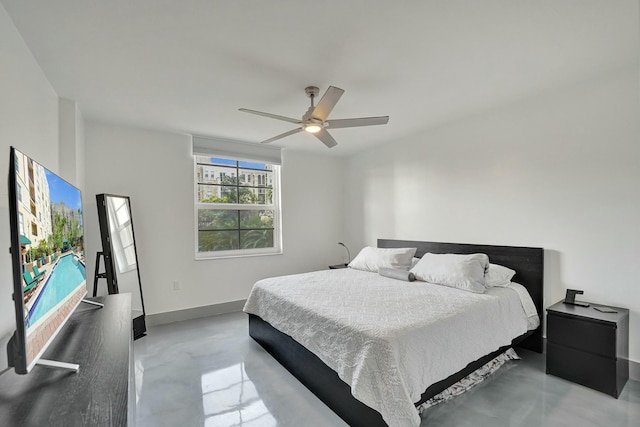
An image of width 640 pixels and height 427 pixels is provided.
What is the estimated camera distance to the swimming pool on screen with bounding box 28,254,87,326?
102cm

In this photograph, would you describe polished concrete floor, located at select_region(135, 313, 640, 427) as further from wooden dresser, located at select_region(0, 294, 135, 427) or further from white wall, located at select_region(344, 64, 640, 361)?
wooden dresser, located at select_region(0, 294, 135, 427)

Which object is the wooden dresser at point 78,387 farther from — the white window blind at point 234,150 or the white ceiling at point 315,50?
the white window blind at point 234,150

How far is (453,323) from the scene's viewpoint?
2.03 meters

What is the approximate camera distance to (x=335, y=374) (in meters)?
2.00

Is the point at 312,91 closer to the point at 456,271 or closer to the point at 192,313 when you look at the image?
the point at 456,271

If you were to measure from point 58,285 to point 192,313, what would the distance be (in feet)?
9.31

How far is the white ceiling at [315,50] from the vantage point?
1.64 m

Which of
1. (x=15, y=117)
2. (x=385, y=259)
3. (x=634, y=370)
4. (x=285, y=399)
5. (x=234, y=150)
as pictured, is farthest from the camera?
(x=234, y=150)

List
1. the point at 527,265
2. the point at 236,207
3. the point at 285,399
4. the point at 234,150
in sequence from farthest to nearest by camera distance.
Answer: the point at 236,207
the point at 234,150
the point at 527,265
the point at 285,399

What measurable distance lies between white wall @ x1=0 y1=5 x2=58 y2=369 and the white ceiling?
0.11m

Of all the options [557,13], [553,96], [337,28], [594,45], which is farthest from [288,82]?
[553,96]

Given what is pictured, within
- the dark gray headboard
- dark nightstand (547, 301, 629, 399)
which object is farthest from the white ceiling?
dark nightstand (547, 301, 629, 399)

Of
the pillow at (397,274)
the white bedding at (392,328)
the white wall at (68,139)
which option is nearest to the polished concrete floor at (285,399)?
the white bedding at (392,328)

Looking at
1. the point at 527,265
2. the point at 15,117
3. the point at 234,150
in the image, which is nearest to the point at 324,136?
the point at 234,150
